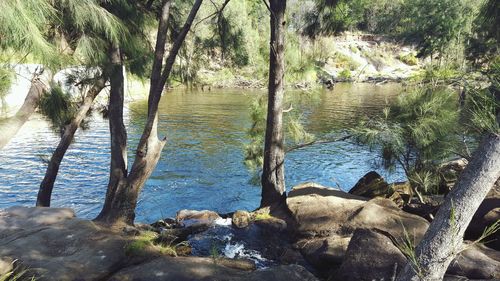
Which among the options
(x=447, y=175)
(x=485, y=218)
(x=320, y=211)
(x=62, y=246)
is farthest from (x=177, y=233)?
(x=447, y=175)

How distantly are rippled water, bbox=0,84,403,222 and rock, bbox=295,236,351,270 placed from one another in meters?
3.38

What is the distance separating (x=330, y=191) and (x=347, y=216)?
1.60 m

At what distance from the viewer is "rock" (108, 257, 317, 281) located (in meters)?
4.21

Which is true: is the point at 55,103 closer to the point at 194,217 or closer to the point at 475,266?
the point at 194,217

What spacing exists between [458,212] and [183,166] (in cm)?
1241

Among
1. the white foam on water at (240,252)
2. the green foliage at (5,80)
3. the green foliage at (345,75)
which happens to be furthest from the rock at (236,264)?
the green foliage at (345,75)

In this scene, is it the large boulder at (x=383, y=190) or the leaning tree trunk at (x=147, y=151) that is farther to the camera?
the large boulder at (x=383, y=190)

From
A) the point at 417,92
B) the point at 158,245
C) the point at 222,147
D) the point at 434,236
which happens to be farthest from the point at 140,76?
the point at 222,147

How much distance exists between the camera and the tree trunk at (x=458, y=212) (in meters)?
2.72

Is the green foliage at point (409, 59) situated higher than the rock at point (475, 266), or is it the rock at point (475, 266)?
the green foliage at point (409, 59)

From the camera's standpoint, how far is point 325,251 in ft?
19.2

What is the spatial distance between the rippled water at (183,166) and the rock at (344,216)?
2.06m

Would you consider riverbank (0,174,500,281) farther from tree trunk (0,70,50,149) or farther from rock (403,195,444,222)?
tree trunk (0,70,50,149)

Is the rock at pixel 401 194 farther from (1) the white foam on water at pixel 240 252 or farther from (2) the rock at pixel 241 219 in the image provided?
(1) the white foam on water at pixel 240 252
